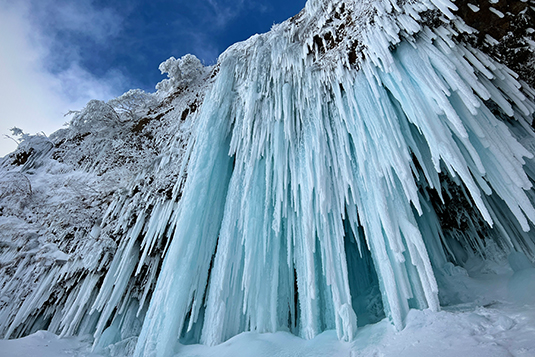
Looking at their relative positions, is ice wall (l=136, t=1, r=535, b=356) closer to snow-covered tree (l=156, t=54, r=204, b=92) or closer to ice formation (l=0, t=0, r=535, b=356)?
ice formation (l=0, t=0, r=535, b=356)

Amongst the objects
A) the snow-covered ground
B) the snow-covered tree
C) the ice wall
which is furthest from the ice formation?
the snow-covered tree

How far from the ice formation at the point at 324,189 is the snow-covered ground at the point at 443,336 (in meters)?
0.20

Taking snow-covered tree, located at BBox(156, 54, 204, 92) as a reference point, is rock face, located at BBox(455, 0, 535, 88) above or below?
below

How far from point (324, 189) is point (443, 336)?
2048 millimetres

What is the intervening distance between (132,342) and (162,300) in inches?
66.3

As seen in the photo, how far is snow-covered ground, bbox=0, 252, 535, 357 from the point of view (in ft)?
6.31

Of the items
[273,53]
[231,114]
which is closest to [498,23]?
[273,53]

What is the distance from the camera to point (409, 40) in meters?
3.43

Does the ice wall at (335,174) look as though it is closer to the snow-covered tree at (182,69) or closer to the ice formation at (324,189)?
the ice formation at (324,189)

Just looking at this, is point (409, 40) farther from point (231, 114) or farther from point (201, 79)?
point (201, 79)

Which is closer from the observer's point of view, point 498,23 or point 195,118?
point 498,23

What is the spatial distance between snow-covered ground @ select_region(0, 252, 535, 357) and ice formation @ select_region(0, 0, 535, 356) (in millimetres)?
202

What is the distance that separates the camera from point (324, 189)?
362 cm

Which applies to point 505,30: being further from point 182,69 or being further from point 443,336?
point 182,69
